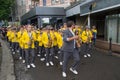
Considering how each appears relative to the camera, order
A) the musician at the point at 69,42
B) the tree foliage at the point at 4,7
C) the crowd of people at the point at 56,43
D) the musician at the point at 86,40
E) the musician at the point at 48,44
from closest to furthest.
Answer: the musician at the point at 69,42, the crowd of people at the point at 56,43, the musician at the point at 48,44, the musician at the point at 86,40, the tree foliage at the point at 4,7

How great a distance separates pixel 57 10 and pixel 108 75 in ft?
65.7

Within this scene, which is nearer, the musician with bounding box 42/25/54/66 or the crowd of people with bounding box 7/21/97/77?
the crowd of people with bounding box 7/21/97/77

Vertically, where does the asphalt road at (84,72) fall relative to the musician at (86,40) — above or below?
below

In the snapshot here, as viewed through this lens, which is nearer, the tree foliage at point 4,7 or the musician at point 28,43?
the musician at point 28,43

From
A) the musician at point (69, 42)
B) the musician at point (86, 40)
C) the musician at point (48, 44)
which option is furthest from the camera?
the musician at point (86, 40)

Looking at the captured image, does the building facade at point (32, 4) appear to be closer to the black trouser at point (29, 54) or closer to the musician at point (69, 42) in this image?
the black trouser at point (29, 54)

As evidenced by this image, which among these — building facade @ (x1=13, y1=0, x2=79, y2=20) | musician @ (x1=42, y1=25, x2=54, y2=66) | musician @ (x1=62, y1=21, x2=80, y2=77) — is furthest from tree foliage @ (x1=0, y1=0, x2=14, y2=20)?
musician @ (x1=62, y1=21, x2=80, y2=77)

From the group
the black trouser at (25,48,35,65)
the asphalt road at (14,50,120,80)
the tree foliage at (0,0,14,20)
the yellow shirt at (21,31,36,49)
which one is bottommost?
the asphalt road at (14,50,120,80)

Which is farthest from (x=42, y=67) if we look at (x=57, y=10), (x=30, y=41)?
(x=57, y=10)

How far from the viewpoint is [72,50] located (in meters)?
9.92

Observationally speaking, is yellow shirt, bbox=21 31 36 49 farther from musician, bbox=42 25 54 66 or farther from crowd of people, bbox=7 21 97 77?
musician, bbox=42 25 54 66

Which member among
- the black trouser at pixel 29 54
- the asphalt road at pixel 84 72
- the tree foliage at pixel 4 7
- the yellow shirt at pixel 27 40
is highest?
the tree foliage at pixel 4 7

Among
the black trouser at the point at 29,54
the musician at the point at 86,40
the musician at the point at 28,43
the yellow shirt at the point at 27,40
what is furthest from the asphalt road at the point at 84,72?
the musician at the point at 86,40

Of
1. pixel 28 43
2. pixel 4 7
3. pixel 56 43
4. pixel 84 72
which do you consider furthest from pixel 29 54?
pixel 4 7
